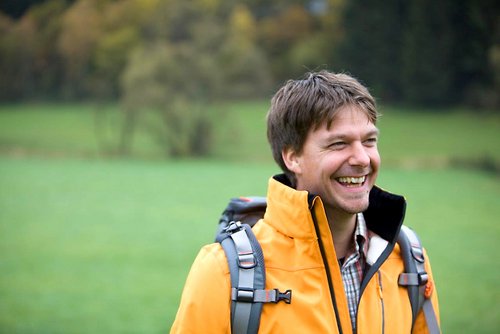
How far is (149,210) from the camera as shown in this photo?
19.5 metres

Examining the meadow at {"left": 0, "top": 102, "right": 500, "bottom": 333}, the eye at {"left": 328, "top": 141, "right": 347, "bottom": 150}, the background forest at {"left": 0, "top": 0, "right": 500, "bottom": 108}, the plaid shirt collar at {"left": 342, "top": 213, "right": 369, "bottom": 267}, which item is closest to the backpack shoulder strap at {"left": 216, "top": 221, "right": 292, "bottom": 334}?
the plaid shirt collar at {"left": 342, "top": 213, "right": 369, "bottom": 267}

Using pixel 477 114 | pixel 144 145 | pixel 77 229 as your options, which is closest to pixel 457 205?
pixel 477 114

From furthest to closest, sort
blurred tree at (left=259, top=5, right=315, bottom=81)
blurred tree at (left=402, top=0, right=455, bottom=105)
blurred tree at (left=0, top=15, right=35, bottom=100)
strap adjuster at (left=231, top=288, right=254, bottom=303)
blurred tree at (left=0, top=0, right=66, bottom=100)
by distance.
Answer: blurred tree at (left=259, top=5, right=315, bottom=81), blurred tree at (left=0, top=0, right=66, bottom=100), blurred tree at (left=0, top=15, right=35, bottom=100), blurred tree at (left=402, top=0, right=455, bottom=105), strap adjuster at (left=231, top=288, right=254, bottom=303)

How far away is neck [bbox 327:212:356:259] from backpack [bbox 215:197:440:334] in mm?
191

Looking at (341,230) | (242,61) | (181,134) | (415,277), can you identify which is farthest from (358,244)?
(242,61)

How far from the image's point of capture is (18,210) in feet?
63.4

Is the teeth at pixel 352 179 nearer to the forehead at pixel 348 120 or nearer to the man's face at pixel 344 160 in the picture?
the man's face at pixel 344 160

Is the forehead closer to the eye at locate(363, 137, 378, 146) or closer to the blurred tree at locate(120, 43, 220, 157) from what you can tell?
the eye at locate(363, 137, 378, 146)

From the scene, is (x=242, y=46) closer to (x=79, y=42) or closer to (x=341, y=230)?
(x=79, y=42)

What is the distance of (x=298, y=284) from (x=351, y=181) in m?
0.38

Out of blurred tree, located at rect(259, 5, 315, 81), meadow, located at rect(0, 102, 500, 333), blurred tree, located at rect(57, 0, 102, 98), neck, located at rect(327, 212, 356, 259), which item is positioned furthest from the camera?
blurred tree, located at rect(259, 5, 315, 81)

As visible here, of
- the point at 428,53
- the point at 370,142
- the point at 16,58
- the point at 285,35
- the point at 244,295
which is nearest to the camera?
the point at 244,295

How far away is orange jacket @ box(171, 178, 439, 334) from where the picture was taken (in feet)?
6.18

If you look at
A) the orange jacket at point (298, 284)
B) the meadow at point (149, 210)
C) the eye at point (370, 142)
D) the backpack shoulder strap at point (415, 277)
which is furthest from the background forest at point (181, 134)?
the eye at point (370, 142)
